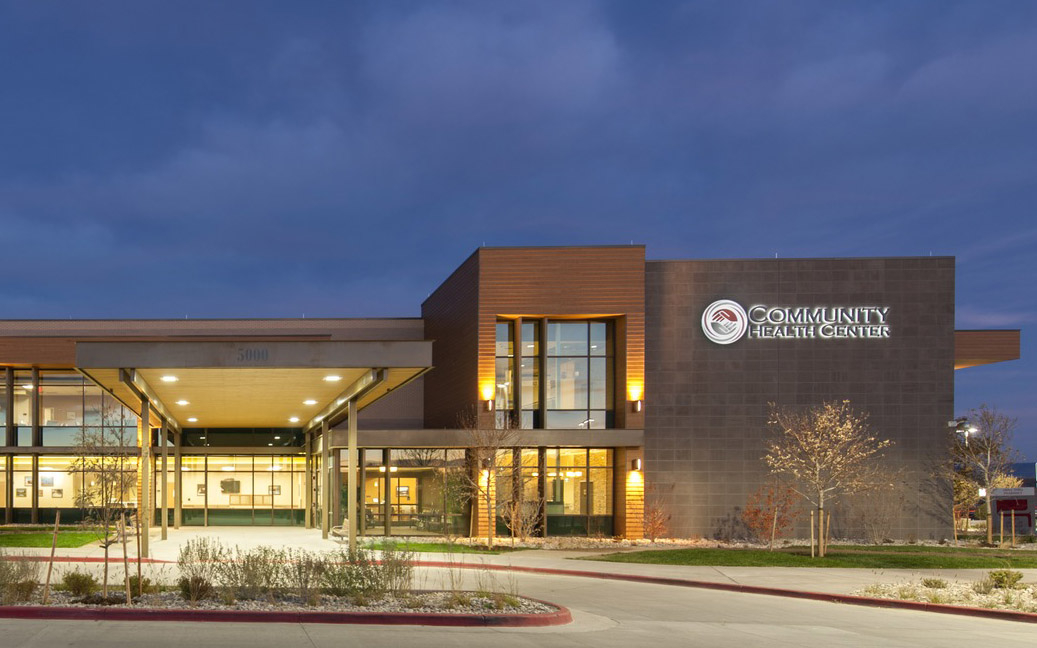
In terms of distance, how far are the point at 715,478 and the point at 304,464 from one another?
60.3 ft

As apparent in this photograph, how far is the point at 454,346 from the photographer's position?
3859 centimetres

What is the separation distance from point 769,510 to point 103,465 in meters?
22.9

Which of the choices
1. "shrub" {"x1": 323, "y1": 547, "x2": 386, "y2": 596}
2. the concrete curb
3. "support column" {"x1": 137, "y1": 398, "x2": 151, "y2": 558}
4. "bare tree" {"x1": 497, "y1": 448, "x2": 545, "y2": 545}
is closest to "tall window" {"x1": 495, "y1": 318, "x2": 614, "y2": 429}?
"bare tree" {"x1": 497, "y1": 448, "x2": 545, "y2": 545}

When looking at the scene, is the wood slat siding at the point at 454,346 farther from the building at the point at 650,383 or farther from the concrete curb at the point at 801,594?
the concrete curb at the point at 801,594

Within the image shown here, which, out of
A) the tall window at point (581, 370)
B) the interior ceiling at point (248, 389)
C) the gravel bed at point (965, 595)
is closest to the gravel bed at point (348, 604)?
the interior ceiling at point (248, 389)

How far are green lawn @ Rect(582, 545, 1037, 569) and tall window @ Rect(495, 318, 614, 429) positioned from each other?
8.23 m

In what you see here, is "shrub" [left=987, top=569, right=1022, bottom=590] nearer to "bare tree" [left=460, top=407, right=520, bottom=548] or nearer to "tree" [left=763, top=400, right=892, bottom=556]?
"tree" [left=763, top=400, right=892, bottom=556]

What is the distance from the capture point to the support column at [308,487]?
40.9m

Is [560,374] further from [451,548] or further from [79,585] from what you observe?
[79,585]

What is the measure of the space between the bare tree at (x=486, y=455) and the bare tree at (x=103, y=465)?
11.6 metres

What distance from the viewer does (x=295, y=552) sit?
27.6m

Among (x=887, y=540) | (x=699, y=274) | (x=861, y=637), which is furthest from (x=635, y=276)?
(x=861, y=637)

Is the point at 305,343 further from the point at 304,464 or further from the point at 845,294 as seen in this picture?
the point at 304,464

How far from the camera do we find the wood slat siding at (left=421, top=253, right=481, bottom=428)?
117 feet
